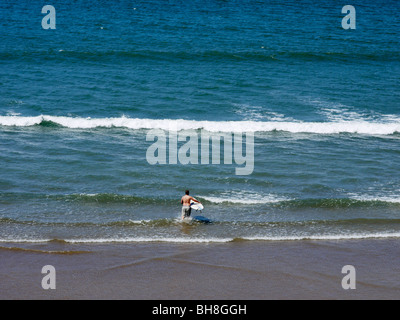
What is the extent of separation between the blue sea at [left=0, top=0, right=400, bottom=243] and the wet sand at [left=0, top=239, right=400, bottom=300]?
0.67 meters

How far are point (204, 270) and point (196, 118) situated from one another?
1397cm

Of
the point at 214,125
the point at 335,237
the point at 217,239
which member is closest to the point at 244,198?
the point at 217,239

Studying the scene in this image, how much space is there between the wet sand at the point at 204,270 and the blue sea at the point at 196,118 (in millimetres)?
669

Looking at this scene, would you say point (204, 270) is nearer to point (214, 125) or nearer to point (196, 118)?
point (214, 125)

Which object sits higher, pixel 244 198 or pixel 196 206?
pixel 244 198

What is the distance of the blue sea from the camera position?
1430 cm

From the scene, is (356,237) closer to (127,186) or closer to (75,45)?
(127,186)

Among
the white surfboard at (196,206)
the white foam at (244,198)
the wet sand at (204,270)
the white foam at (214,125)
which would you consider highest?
the white foam at (214,125)

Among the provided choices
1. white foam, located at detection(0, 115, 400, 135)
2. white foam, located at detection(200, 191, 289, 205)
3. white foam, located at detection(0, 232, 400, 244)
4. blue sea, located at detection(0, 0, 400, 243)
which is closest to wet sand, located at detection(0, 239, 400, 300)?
white foam, located at detection(0, 232, 400, 244)

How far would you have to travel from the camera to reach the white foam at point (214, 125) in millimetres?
23188

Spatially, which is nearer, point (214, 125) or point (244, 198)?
point (244, 198)

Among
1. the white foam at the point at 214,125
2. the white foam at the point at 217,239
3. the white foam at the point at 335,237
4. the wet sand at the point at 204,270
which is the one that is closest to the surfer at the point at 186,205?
the white foam at the point at 217,239

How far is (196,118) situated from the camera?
24297 millimetres

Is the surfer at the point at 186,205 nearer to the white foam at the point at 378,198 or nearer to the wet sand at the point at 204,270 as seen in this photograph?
the wet sand at the point at 204,270
